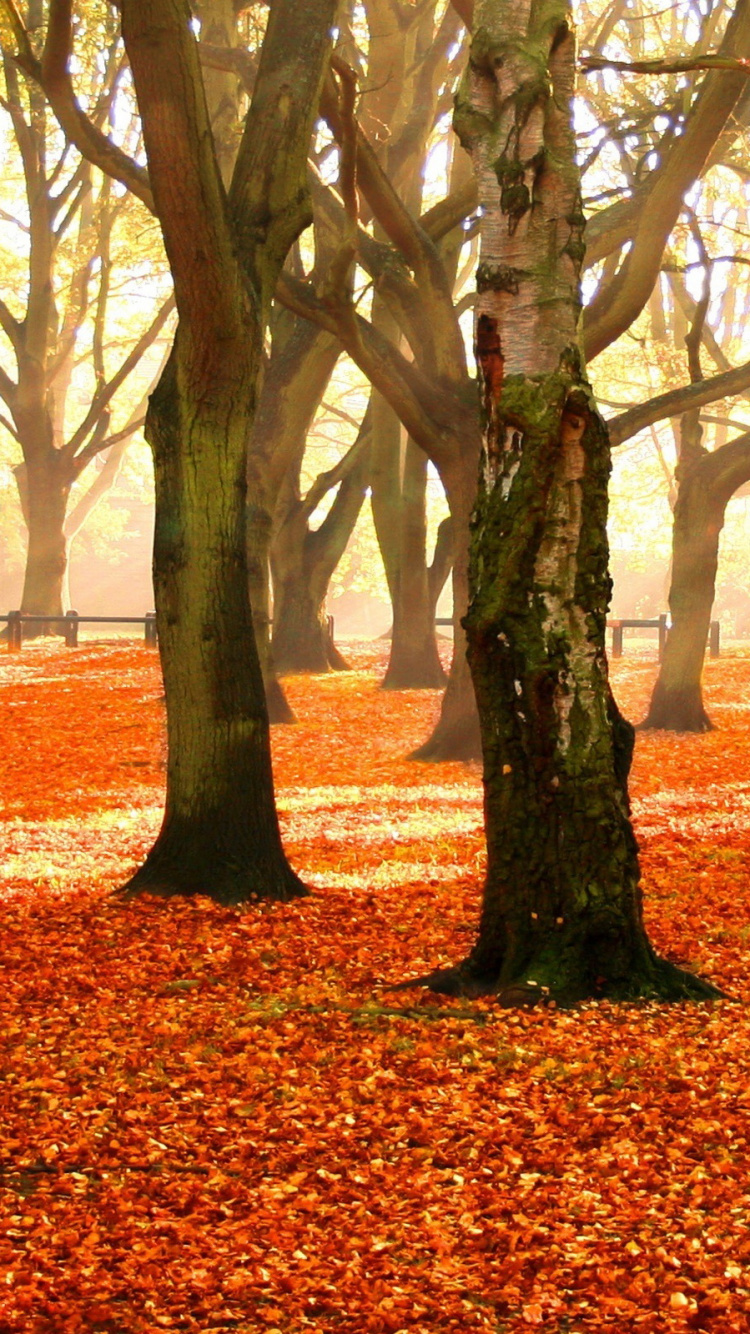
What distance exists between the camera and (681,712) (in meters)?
17.2

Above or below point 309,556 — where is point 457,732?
below

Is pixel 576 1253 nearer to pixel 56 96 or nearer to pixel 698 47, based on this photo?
pixel 56 96

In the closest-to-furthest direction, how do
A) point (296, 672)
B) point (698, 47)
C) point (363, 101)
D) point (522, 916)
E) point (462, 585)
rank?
point (522, 916) < point (462, 585) < point (698, 47) < point (363, 101) < point (296, 672)

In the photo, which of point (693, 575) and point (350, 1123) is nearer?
point (350, 1123)

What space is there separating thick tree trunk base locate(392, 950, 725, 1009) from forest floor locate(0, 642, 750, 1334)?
0.12 meters

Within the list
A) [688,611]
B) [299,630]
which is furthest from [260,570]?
[299,630]

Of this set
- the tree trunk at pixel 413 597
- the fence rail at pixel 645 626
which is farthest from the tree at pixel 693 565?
the fence rail at pixel 645 626

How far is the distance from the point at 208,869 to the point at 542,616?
3247 millimetres

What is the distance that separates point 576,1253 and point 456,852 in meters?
6.36

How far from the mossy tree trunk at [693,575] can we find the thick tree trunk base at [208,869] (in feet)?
31.2

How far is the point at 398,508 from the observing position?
20203mm

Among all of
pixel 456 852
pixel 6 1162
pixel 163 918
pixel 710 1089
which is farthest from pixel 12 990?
pixel 456 852

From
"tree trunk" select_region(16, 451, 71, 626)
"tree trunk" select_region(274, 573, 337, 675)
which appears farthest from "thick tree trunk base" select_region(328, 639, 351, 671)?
"tree trunk" select_region(16, 451, 71, 626)

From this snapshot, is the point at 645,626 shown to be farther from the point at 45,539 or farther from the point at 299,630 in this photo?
the point at 45,539
